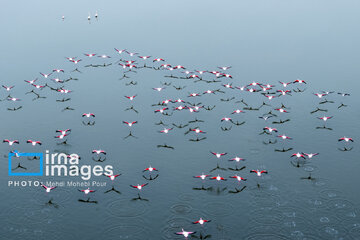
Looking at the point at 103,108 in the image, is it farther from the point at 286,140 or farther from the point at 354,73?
the point at 354,73

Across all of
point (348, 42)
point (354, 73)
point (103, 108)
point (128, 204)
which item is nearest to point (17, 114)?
point (103, 108)
